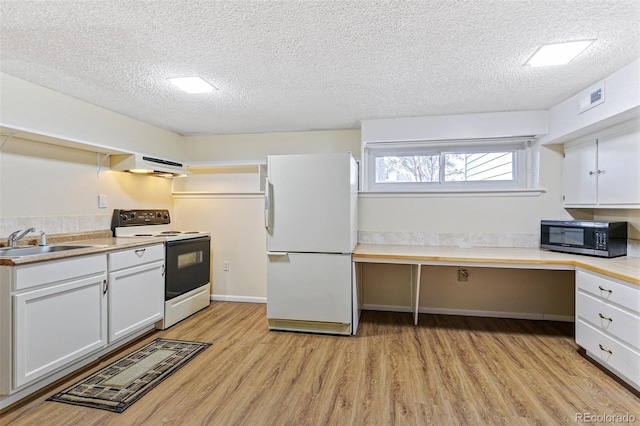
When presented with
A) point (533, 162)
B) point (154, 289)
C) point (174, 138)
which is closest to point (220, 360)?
point (154, 289)

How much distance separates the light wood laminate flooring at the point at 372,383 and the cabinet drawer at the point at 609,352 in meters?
0.11

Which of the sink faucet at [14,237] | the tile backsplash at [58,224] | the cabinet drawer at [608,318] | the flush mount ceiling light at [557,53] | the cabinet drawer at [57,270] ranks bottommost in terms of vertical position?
the cabinet drawer at [608,318]

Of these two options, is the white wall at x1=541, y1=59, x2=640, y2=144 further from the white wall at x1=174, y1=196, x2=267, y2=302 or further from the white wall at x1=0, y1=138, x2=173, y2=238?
the white wall at x1=0, y1=138, x2=173, y2=238

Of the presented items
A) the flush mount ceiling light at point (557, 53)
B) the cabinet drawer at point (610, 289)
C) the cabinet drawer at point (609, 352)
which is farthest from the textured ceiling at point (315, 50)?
the cabinet drawer at point (609, 352)

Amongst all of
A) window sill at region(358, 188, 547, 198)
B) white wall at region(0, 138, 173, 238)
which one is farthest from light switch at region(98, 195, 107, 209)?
window sill at region(358, 188, 547, 198)

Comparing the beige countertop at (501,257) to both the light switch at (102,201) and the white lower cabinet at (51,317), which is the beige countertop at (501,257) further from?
the light switch at (102,201)

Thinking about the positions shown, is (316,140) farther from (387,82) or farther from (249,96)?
→ (387,82)

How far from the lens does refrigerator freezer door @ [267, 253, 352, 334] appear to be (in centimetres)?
289

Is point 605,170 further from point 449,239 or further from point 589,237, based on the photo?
point 449,239

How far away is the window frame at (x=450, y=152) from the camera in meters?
3.38

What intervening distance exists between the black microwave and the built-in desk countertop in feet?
0.22

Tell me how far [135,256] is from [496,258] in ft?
9.86

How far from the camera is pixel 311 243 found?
9.59ft

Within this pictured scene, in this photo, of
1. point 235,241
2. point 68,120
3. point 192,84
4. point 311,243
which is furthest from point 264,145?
point 68,120
